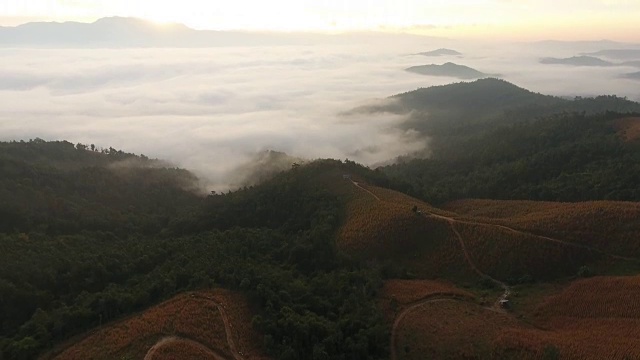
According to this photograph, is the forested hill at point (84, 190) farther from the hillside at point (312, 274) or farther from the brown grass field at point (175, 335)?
the brown grass field at point (175, 335)

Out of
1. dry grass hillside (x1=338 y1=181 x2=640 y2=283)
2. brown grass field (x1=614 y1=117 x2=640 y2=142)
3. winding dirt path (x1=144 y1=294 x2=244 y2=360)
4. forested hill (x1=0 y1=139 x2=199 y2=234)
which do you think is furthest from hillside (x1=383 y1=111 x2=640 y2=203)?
winding dirt path (x1=144 y1=294 x2=244 y2=360)

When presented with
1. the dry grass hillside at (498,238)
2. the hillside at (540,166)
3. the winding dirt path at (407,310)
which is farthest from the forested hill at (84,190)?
the winding dirt path at (407,310)

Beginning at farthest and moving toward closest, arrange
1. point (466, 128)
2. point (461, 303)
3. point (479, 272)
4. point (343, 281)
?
point (466, 128) < point (479, 272) < point (343, 281) < point (461, 303)

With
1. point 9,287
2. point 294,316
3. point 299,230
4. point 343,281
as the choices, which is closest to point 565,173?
point 299,230

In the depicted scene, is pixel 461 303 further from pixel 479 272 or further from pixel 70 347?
pixel 70 347

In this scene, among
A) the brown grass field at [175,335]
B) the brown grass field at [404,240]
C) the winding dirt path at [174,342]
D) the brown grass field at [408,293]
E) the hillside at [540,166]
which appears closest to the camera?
the winding dirt path at [174,342]
